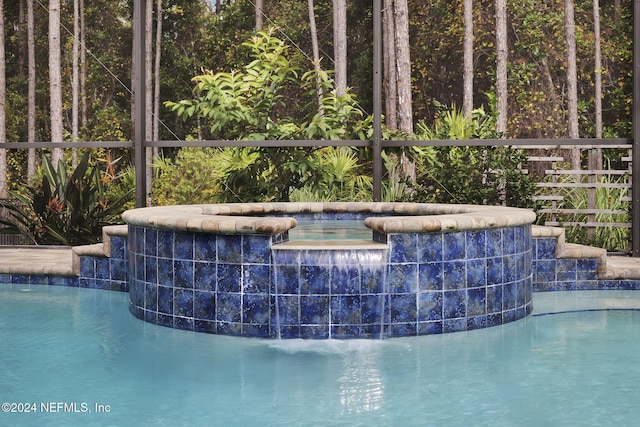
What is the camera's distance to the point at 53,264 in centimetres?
691

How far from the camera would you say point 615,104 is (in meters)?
13.3

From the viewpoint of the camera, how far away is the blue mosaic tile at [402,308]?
15.7 feet

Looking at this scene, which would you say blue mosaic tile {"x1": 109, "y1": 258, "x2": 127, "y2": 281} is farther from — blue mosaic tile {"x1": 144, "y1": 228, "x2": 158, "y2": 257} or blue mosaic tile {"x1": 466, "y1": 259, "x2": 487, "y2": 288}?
blue mosaic tile {"x1": 466, "y1": 259, "x2": 487, "y2": 288}

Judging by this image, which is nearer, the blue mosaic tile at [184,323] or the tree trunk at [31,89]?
the blue mosaic tile at [184,323]

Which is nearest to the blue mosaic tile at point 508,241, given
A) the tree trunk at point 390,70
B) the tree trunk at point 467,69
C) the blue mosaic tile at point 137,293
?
the blue mosaic tile at point 137,293

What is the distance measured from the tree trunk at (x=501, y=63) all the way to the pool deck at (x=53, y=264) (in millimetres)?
6638

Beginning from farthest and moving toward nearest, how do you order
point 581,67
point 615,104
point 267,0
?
1. point 267,0
2. point 581,67
3. point 615,104

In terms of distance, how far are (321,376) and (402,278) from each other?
104cm

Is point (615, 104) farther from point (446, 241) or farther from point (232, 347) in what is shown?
point (232, 347)

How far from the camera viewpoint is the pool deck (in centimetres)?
638

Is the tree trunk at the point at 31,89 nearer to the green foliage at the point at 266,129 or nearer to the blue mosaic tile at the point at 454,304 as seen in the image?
the green foliage at the point at 266,129

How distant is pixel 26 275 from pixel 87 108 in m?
11.5

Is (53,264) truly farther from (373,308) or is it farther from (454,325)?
(454,325)

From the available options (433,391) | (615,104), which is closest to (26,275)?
(433,391)
